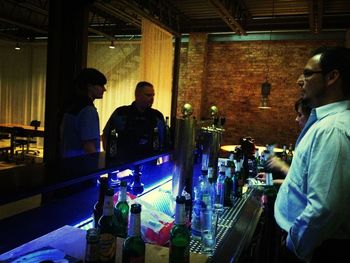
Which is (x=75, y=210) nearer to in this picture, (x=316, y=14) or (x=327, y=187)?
(x=327, y=187)

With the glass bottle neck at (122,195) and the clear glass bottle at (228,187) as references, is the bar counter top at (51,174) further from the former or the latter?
the clear glass bottle at (228,187)

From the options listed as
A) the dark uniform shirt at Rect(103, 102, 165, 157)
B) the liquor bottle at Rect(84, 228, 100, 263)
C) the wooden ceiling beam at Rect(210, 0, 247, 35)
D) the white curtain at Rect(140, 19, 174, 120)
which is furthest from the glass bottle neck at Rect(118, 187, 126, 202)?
the white curtain at Rect(140, 19, 174, 120)

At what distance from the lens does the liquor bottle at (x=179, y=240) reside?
100 centimetres

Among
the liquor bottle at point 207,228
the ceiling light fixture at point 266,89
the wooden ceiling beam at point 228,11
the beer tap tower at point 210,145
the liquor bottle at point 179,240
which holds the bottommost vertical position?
the liquor bottle at point 207,228

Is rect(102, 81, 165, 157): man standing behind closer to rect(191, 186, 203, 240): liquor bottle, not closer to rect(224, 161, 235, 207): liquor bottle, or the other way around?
rect(224, 161, 235, 207): liquor bottle

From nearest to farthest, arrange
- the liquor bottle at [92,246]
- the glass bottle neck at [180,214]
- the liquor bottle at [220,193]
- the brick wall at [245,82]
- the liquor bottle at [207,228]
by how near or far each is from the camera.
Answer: the liquor bottle at [92,246] → the glass bottle neck at [180,214] → the liquor bottle at [207,228] → the liquor bottle at [220,193] → the brick wall at [245,82]

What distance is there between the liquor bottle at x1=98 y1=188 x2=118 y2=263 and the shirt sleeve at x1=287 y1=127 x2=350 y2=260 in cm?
73

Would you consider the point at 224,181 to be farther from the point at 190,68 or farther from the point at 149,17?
the point at 190,68

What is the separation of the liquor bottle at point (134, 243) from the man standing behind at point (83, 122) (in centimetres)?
164

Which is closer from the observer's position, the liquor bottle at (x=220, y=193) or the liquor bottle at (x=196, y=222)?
the liquor bottle at (x=196, y=222)

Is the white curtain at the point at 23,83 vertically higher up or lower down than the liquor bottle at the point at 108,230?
higher up

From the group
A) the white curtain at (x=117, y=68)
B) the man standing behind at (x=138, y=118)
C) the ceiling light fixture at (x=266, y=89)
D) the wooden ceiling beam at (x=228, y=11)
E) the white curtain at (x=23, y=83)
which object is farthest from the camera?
the white curtain at (x=23, y=83)

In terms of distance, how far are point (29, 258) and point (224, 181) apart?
3.95 feet

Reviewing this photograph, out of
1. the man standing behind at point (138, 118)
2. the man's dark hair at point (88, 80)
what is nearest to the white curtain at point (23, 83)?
the man standing behind at point (138, 118)
